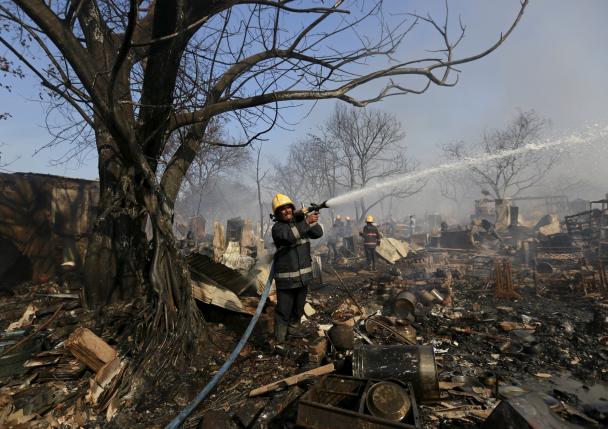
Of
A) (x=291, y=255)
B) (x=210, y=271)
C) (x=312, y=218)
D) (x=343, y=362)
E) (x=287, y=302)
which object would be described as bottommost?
(x=343, y=362)

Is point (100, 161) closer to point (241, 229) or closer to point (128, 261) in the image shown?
point (128, 261)

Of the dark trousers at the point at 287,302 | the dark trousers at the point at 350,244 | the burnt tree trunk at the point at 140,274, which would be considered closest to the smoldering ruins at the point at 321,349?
the burnt tree trunk at the point at 140,274

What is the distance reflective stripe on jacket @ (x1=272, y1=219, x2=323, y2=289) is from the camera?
194 inches

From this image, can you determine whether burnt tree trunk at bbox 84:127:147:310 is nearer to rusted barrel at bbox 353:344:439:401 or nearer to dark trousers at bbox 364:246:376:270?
rusted barrel at bbox 353:344:439:401

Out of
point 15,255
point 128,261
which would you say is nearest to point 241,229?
point 15,255

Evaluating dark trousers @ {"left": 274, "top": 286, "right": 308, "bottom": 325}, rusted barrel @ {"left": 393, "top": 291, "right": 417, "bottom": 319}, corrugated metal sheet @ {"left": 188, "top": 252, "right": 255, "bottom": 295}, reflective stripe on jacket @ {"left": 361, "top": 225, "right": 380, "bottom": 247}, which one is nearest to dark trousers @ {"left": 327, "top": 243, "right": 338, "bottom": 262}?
reflective stripe on jacket @ {"left": 361, "top": 225, "right": 380, "bottom": 247}

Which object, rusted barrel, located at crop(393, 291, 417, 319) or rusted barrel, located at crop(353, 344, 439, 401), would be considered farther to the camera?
rusted barrel, located at crop(393, 291, 417, 319)

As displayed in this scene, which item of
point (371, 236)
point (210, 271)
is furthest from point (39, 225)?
point (371, 236)

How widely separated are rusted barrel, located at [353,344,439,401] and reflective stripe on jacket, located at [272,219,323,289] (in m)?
1.62

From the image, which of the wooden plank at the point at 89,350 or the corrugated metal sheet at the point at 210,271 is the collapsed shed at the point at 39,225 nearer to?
the corrugated metal sheet at the point at 210,271

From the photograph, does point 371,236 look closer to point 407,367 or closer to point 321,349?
point 321,349

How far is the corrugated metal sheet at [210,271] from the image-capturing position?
559cm

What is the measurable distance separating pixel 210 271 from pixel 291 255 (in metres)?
1.58

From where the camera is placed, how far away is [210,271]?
18.6 ft
